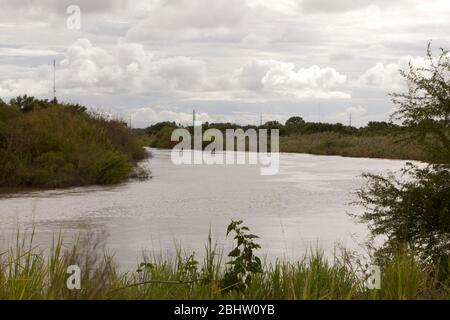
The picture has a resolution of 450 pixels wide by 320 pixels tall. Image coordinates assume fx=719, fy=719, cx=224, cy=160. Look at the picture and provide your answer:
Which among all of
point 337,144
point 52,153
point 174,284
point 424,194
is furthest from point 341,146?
point 174,284

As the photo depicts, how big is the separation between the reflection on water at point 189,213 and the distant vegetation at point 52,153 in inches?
43.3

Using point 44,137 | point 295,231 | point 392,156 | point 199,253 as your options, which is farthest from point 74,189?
point 392,156

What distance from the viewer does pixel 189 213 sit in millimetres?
18609

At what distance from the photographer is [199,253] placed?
12.0 m

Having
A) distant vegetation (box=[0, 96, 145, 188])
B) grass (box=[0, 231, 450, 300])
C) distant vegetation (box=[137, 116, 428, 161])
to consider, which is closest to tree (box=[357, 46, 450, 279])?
grass (box=[0, 231, 450, 300])

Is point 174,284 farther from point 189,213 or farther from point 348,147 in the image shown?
point 348,147

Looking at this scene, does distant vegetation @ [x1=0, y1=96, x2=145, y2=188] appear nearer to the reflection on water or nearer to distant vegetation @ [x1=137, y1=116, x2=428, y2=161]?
the reflection on water

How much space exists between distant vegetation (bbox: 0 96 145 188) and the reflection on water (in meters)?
1.10

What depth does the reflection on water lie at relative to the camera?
1352 centimetres

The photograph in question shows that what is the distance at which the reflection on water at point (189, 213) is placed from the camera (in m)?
13.5
